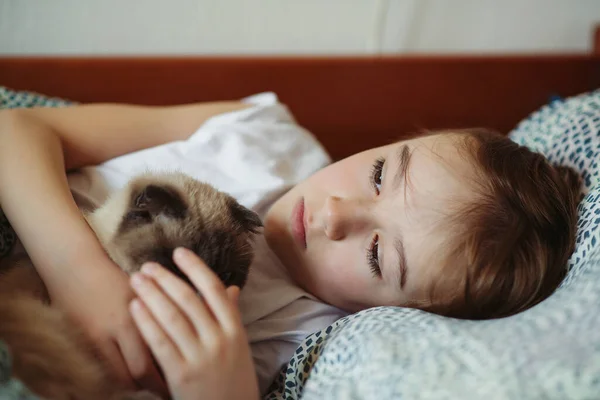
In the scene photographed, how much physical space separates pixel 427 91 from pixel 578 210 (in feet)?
2.93

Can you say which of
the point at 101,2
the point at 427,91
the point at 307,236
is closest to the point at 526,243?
the point at 307,236

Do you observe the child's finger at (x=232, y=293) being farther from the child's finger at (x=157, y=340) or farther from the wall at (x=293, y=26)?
the wall at (x=293, y=26)

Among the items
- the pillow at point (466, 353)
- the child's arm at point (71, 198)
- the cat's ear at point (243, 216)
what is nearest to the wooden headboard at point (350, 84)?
the child's arm at point (71, 198)

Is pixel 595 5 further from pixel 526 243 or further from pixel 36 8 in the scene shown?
pixel 36 8

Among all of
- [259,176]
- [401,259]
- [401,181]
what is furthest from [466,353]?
[259,176]

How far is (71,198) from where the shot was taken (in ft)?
2.89

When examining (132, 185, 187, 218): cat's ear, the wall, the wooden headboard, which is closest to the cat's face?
(132, 185, 187, 218): cat's ear

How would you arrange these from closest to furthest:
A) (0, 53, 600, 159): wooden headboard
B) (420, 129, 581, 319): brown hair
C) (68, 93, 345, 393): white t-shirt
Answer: (420, 129, 581, 319): brown hair, (68, 93, 345, 393): white t-shirt, (0, 53, 600, 159): wooden headboard

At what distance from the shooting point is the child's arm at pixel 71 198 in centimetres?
70

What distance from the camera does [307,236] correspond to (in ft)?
3.12

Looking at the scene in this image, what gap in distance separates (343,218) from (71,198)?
48cm

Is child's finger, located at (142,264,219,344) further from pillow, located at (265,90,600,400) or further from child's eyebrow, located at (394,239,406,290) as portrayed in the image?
child's eyebrow, located at (394,239,406,290)

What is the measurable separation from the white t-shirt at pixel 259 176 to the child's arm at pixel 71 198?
0.05 metres

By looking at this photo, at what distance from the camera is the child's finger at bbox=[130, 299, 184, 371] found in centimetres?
65
